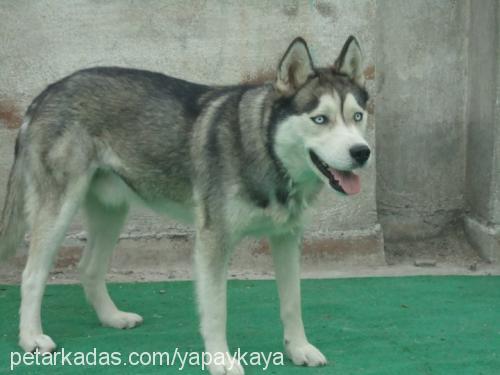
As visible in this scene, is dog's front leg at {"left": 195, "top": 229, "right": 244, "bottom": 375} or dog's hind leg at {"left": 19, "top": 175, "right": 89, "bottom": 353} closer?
dog's front leg at {"left": 195, "top": 229, "right": 244, "bottom": 375}

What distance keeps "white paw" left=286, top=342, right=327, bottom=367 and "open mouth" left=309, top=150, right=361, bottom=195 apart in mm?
905

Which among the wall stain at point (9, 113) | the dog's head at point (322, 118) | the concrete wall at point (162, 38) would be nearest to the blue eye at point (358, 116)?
the dog's head at point (322, 118)

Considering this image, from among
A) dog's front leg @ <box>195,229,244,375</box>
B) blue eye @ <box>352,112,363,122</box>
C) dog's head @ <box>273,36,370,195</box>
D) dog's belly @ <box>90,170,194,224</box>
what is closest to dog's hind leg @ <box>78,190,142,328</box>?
dog's belly @ <box>90,170,194,224</box>

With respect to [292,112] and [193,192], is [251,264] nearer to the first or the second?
[193,192]

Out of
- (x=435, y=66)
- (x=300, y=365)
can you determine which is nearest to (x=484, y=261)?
(x=435, y=66)

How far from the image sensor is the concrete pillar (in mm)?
6505

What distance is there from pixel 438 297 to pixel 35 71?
317 centimetres

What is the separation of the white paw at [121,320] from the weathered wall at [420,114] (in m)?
2.52

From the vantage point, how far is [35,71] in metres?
6.26

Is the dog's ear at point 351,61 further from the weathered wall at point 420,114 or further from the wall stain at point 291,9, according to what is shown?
the weathered wall at point 420,114

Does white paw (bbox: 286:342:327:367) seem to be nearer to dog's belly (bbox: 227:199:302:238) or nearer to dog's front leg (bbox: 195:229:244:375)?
dog's front leg (bbox: 195:229:244:375)

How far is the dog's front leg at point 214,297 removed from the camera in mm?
4316

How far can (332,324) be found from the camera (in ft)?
17.1

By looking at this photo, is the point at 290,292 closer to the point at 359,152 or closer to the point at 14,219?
the point at 359,152
